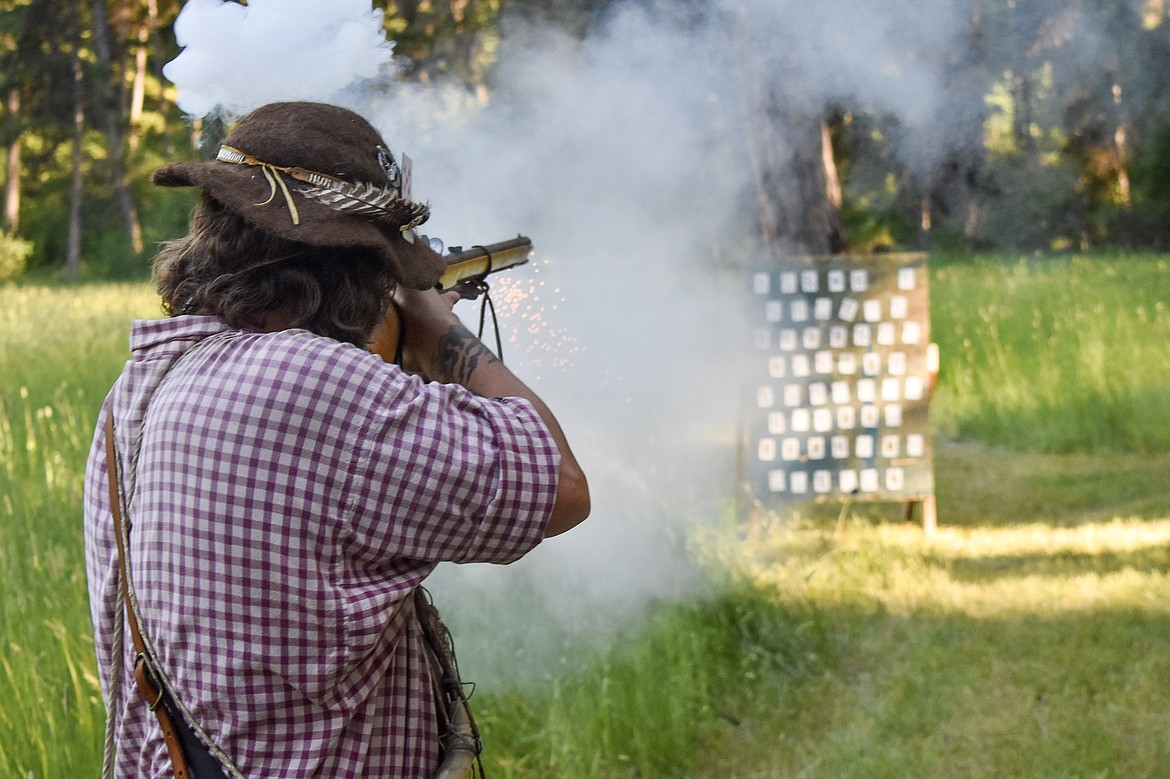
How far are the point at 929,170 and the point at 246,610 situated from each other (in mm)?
21063

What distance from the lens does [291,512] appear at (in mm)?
1457

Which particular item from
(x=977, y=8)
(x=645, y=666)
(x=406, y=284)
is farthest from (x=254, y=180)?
(x=977, y=8)

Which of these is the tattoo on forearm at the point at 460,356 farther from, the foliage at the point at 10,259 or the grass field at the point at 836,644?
the foliage at the point at 10,259

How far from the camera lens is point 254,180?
156 centimetres

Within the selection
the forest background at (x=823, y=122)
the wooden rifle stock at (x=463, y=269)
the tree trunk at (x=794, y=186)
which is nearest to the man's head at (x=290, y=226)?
the wooden rifle stock at (x=463, y=269)

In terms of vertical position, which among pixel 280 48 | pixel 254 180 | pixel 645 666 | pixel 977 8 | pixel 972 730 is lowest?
pixel 972 730

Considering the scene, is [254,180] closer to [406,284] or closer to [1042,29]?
[406,284]

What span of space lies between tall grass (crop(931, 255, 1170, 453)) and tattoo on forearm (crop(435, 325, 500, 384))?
20.3 ft

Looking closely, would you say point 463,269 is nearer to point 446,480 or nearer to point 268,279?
point 268,279

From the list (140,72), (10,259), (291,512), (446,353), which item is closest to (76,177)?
(140,72)

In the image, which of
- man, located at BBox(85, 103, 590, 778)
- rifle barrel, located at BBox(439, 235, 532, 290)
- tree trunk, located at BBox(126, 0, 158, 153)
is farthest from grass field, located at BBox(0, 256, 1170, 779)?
tree trunk, located at BBox(126, 0, 158, 153)

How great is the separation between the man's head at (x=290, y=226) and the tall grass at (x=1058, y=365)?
644cm

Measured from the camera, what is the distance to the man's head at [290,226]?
5.07ft

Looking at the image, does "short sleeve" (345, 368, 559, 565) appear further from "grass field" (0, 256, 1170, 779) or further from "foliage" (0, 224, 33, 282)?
"foliage" (0, 224, 33, 282)
